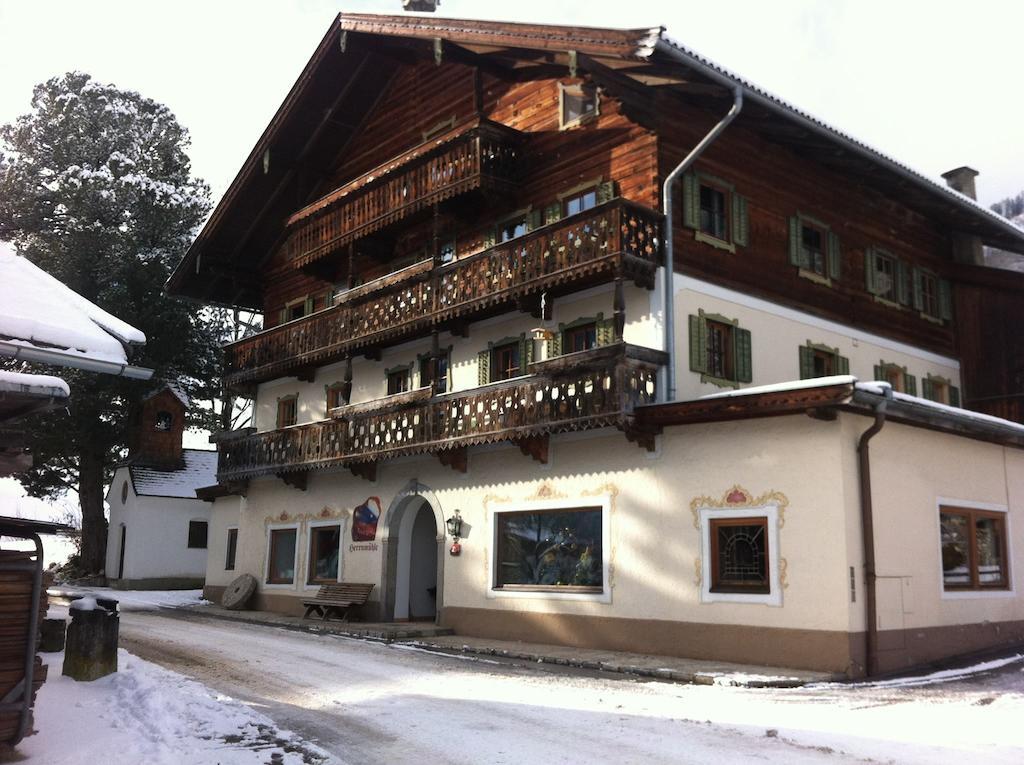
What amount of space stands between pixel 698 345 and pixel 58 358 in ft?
42.0

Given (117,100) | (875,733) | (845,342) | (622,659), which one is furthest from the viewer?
(117,100)

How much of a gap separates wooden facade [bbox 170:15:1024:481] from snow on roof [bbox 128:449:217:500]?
12.3m

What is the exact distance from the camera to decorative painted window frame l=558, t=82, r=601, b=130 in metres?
19.2

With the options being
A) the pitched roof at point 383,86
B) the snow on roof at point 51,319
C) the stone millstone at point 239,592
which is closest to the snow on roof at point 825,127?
the pitched roof at point 383,86

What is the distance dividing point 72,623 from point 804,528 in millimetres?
10217

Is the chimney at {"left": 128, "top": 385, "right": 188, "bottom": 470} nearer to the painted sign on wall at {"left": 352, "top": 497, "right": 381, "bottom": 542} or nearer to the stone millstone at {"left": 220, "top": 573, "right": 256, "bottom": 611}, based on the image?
the stone millstone at {"left": 220, "top": 573, "right": 256, "bottom": 611}

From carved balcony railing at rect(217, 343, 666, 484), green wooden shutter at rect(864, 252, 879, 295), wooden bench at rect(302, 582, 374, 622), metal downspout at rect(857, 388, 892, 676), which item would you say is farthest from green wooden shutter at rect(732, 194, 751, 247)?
wooden bench at rect(302, 582, 374, 622)

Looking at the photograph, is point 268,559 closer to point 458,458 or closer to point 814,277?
point 458,458

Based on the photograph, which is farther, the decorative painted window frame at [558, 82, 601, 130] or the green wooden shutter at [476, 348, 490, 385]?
the green wooden shutter at [476, 348, 490, 385]

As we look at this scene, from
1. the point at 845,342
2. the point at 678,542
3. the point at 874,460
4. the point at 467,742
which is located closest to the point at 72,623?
the point at 467,742

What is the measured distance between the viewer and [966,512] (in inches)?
675

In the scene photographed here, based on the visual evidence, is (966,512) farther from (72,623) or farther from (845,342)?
(72,623)

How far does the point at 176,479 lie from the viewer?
4028cm

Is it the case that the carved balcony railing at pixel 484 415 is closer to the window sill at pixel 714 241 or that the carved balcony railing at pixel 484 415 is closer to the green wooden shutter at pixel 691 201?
the window sill at pixel 714 241
